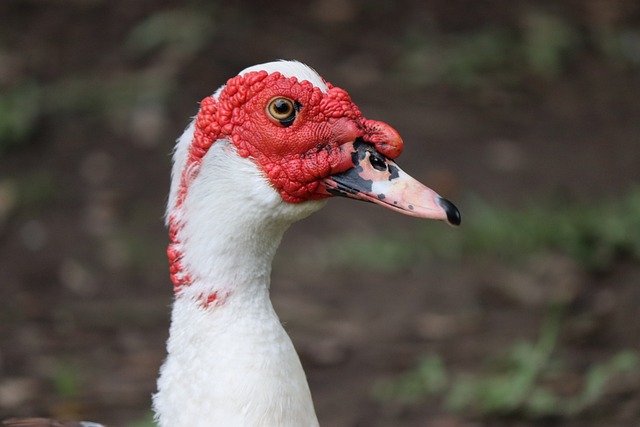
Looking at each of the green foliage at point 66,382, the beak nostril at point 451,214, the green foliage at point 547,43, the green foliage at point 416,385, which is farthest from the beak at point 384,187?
the green foliage at point 547,43

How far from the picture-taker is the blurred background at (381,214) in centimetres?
449

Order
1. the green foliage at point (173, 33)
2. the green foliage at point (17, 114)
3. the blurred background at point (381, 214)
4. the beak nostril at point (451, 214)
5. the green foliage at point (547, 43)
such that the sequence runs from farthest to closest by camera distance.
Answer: the green foliage at point (547, 43), the green foliage at point (173, 33), the green foliage at point (17, 114), the blurred background at point (381, 214), the beak nostril at point (451, 214)

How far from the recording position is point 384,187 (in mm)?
2439

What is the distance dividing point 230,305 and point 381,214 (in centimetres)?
343

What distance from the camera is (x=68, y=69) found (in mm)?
6648

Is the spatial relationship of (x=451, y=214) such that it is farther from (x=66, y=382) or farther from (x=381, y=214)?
(x=381, y=214)

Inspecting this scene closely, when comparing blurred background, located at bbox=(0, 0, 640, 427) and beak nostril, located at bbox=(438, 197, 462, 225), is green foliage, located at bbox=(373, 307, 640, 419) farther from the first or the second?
beak nostril, located at bbox=(438, 197, 462, 225)

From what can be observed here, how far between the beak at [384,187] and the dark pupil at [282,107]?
0.19 m

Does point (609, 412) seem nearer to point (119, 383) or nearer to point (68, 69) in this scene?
point (119, 383)

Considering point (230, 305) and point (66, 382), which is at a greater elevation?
point (66, 382)

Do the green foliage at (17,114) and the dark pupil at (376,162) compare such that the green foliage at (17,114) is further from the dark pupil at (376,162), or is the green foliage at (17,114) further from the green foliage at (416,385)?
the dark pupil at (376,162)

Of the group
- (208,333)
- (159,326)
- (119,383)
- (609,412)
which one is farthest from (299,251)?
(208,333)

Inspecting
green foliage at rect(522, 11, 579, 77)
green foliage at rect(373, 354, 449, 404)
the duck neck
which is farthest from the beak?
green foliage at rect(522, 11, 579, 77)

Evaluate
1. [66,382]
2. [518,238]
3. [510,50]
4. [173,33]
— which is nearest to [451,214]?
[66,382]
